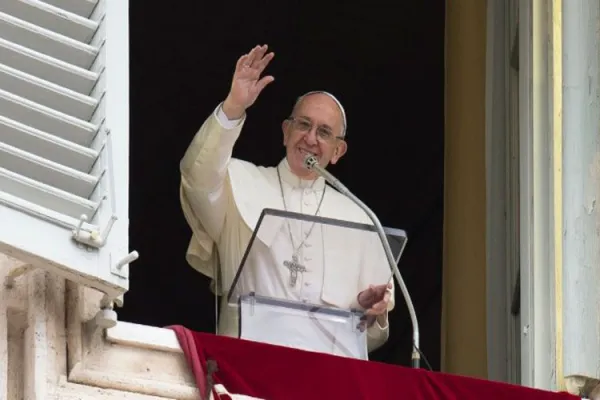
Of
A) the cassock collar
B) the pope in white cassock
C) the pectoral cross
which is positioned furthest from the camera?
the cassock collar

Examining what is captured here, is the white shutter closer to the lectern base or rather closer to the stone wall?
the stone wall

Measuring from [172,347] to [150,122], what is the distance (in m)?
3.94

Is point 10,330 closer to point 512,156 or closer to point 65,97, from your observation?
point 65,97

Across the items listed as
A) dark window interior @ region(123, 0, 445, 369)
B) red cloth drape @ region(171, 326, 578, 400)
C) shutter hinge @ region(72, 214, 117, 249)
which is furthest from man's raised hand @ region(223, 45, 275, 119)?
dark window interior @ region(123, 0, 445, 369)

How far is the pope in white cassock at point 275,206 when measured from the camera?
7.32 metres

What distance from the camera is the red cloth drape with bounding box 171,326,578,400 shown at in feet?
21.6

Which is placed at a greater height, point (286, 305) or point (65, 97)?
point (65, 97)

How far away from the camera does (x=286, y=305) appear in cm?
721

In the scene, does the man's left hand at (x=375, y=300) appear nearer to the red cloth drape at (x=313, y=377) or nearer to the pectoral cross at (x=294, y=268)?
the pectoral cross at (x=294, y=268)

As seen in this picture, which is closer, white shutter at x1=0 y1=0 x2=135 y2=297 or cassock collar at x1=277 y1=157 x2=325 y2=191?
white shutter at x1=0 y1=0 x2=135 y2=297

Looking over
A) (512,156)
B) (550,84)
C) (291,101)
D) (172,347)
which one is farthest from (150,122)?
(172,347)

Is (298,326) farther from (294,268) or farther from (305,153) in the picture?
(305,153)

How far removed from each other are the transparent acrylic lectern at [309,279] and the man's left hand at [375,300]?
0.08ft

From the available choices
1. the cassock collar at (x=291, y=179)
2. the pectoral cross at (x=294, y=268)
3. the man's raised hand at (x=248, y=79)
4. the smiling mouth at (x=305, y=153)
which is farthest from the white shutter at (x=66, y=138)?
the cassock collar at (x=291, y=179)
